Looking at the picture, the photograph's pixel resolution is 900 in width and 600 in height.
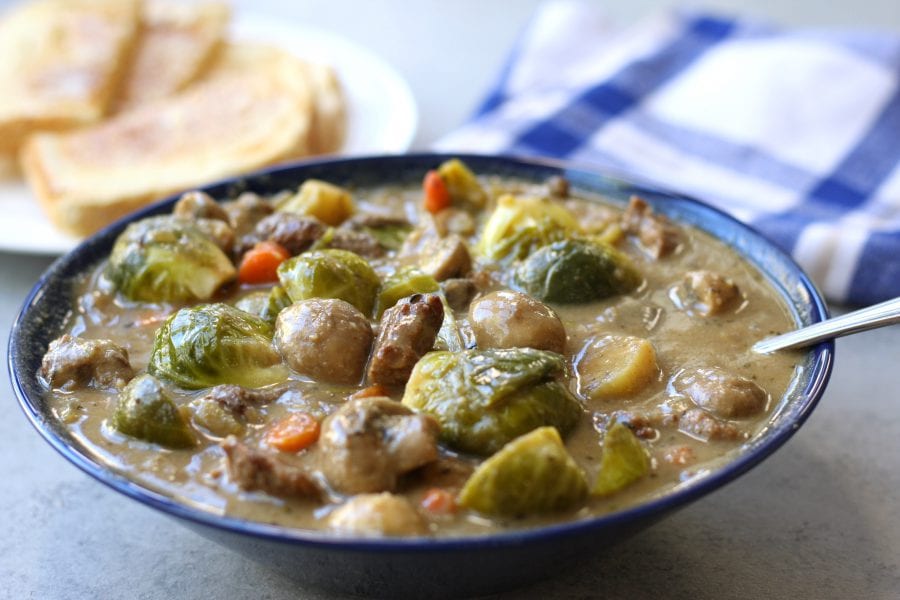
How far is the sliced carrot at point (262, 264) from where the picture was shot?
12.3ft

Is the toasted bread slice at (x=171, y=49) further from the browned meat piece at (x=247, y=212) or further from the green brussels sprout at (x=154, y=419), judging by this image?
the green brussels sprout at (x=154, y=419)

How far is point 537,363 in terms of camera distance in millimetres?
2881

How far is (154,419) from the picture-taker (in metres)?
2.85

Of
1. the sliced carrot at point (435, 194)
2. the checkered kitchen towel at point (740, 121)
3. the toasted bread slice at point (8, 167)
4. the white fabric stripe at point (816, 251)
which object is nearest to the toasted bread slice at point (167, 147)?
the toasted bread slice at point (8, 167)

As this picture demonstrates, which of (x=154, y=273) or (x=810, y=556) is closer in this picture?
(x=810, y=556)

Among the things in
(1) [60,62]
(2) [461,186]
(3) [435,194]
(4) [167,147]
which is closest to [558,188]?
(2) [461,186]

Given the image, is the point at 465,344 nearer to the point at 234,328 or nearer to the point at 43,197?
the point at 234,328

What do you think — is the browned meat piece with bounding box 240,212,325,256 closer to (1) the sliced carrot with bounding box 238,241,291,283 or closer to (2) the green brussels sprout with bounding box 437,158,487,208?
(1) the sliced carrot with bounding box 238,241,291,283

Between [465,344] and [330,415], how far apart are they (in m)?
0.52

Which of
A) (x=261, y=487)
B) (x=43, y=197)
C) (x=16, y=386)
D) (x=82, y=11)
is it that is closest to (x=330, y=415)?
(x=261, y=487)

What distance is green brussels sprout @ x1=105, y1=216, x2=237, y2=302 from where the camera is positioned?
363cm

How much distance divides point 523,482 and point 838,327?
1.20 meters

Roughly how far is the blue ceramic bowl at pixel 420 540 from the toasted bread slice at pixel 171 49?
287 centimetres

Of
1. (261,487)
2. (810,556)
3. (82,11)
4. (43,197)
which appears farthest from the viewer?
(82,11)
